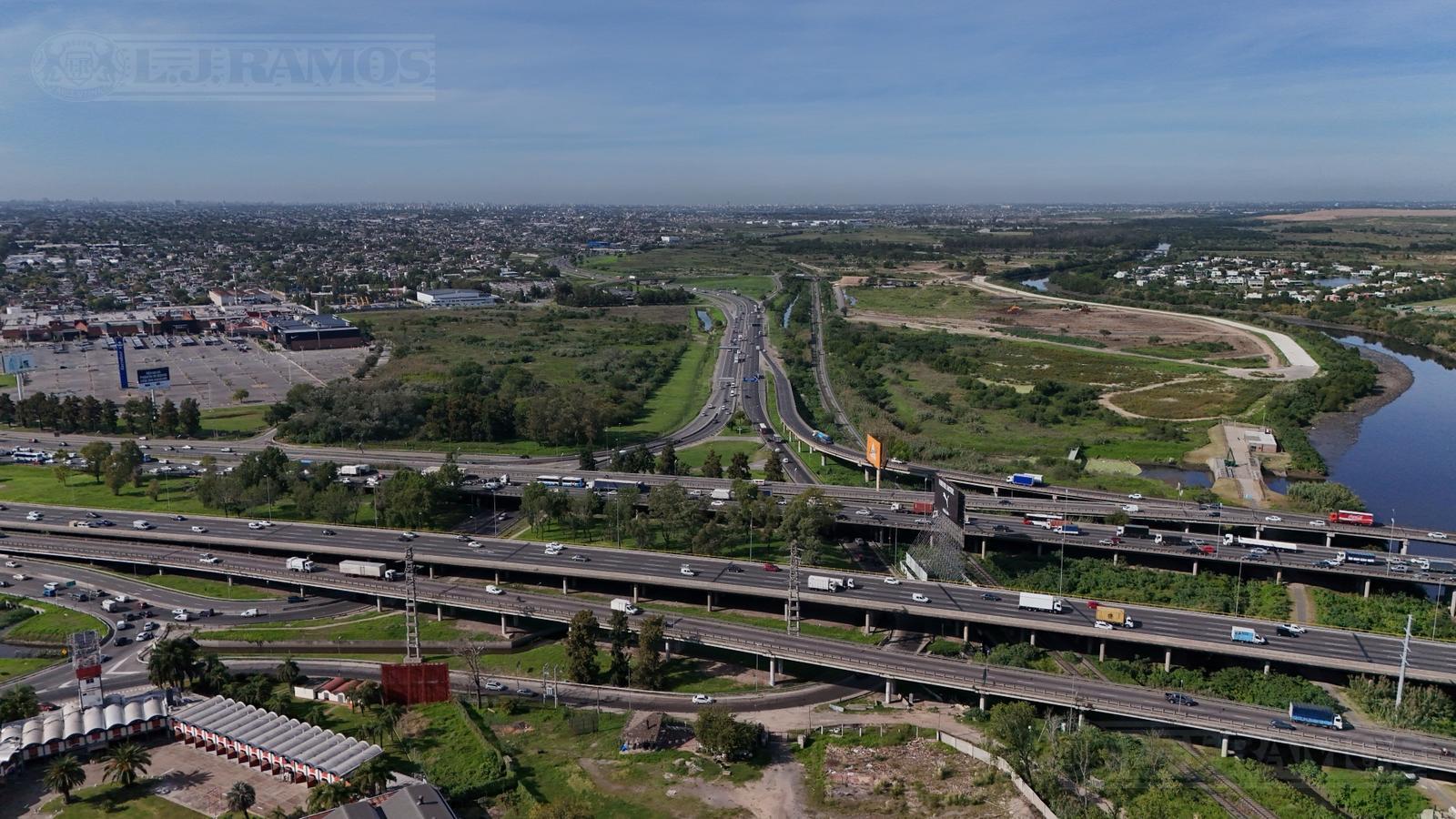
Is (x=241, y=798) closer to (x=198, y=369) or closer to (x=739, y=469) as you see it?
(x=739, y=469)

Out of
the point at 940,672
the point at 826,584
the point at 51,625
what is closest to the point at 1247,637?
the point at 940,672

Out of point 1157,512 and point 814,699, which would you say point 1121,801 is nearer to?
point 814,699

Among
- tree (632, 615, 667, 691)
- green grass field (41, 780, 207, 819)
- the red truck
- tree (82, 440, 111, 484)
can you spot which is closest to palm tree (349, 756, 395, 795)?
green grass field (41, 780, 207, 819)

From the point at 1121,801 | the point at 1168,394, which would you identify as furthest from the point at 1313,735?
the point at 1168,394

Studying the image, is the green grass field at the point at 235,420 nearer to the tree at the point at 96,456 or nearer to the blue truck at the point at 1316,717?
the tree at the point at 96,456

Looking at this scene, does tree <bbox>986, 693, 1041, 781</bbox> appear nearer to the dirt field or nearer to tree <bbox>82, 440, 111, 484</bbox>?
the dirt field
